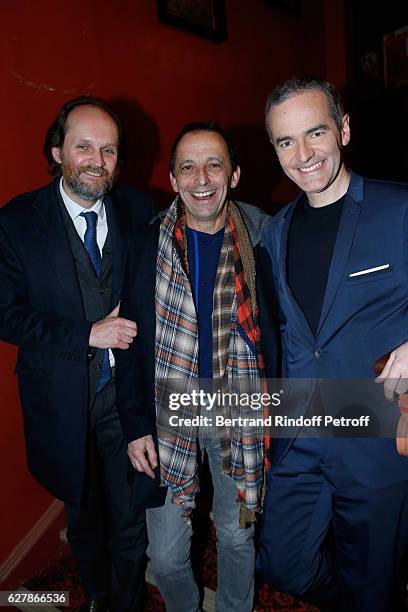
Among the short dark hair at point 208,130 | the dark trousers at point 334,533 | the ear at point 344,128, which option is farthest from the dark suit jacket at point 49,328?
the ear at point 344,128

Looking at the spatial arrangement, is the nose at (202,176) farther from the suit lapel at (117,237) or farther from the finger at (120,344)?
the finger at (120,344)

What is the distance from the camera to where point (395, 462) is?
1399 mm

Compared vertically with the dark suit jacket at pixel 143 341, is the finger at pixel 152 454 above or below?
below

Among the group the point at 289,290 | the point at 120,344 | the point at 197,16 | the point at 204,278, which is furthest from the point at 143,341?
the point at 197,16

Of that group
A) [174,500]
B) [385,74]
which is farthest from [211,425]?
[385,74]

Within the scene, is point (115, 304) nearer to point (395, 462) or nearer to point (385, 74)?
point (395, 462)

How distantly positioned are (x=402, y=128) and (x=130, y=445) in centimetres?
310

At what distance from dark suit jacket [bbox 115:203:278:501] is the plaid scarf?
0.03 metres

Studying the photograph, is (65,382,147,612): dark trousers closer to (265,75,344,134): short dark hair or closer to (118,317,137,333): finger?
(118,317,137,333): finger

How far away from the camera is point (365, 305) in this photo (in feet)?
4.44

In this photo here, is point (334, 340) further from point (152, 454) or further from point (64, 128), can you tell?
point (64, 128)

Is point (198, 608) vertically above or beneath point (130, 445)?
beneath

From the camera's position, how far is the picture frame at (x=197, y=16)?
2658mm

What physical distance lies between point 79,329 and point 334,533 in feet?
3.62
